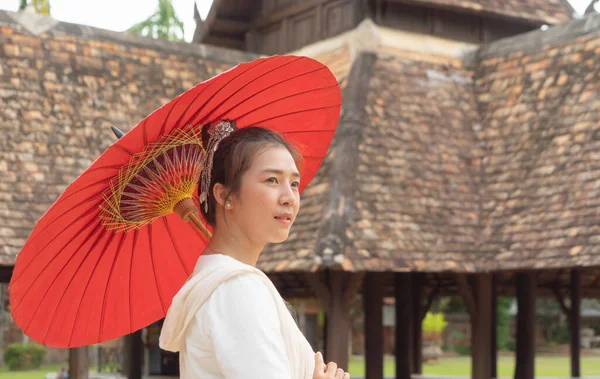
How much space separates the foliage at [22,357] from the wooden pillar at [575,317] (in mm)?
13986

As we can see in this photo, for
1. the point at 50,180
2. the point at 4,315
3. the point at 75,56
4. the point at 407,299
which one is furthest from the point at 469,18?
the point at 4,315

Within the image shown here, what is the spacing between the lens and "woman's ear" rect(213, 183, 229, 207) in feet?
7.33

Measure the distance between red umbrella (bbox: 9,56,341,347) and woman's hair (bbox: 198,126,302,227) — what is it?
0.15 m

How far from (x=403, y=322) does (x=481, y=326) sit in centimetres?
270

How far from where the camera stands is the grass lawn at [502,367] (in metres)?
21.1

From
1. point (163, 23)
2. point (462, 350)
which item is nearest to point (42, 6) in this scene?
point (163, 23)

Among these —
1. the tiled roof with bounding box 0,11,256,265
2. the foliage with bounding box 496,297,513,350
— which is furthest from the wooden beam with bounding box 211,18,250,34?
the foliage with bounding box 496,297,513,350

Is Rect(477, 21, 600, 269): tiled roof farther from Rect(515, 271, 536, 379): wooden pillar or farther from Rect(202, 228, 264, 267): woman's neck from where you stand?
Rect(202, 228, 264, 267): woman's neck

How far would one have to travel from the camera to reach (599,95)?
33.5 feet

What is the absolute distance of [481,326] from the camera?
419 inches

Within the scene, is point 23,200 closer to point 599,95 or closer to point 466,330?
point 599,95

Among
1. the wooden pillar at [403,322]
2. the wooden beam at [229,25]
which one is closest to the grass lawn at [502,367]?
the wooden pillar at [403,322]

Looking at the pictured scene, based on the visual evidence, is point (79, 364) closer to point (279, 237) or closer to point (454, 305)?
point (279, 237)

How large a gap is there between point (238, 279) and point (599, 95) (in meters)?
8.95
